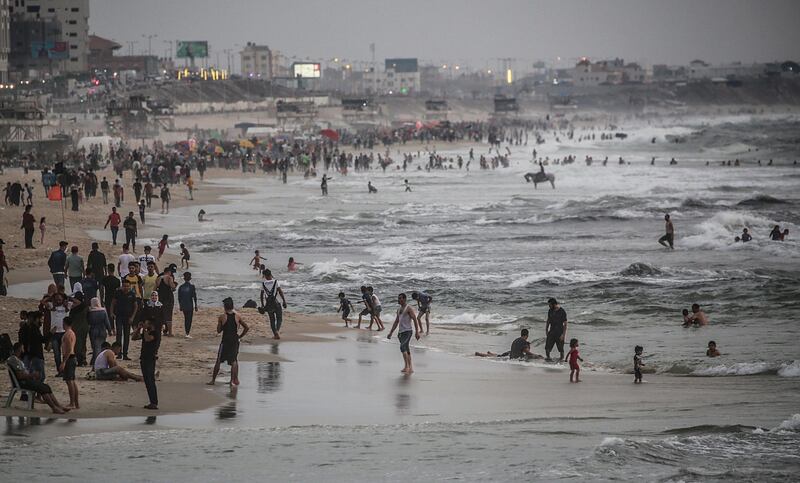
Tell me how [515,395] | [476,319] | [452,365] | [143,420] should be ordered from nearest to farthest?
[143,420] → [515,395] → [452,365] → [476,319]

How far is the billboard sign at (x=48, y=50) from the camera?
480 ft

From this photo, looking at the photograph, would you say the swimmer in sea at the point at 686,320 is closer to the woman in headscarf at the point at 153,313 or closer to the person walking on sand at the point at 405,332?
the person walking on sand at the point at 405,332

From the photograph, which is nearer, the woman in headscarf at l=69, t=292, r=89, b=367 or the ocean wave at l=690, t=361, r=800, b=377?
the woman in headscarf at l=69, t=292, r=89, b=367

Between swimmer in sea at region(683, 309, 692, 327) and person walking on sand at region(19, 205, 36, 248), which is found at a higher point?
person walking on sand at region(19, 205, 36, 248)

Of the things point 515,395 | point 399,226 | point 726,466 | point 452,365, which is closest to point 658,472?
point 726,466

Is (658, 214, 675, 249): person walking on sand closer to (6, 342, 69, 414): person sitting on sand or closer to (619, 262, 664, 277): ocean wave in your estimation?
(619, 262, 664, 277): ocean wave

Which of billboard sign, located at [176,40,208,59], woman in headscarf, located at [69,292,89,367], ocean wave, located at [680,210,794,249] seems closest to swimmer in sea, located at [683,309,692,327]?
woman in headscarf, located at [69,292,89,367]

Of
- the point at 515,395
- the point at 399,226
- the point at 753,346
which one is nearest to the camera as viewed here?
the point at 515,395

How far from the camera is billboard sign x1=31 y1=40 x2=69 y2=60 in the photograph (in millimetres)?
146375

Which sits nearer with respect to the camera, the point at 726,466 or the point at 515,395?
the point at 726,466

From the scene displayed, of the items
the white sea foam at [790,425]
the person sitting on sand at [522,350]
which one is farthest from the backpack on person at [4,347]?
the white sea foam at [790,425]

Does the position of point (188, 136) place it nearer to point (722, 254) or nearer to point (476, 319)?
point (722, 254)

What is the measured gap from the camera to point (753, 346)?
58.7 feet

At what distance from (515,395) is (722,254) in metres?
18.8
